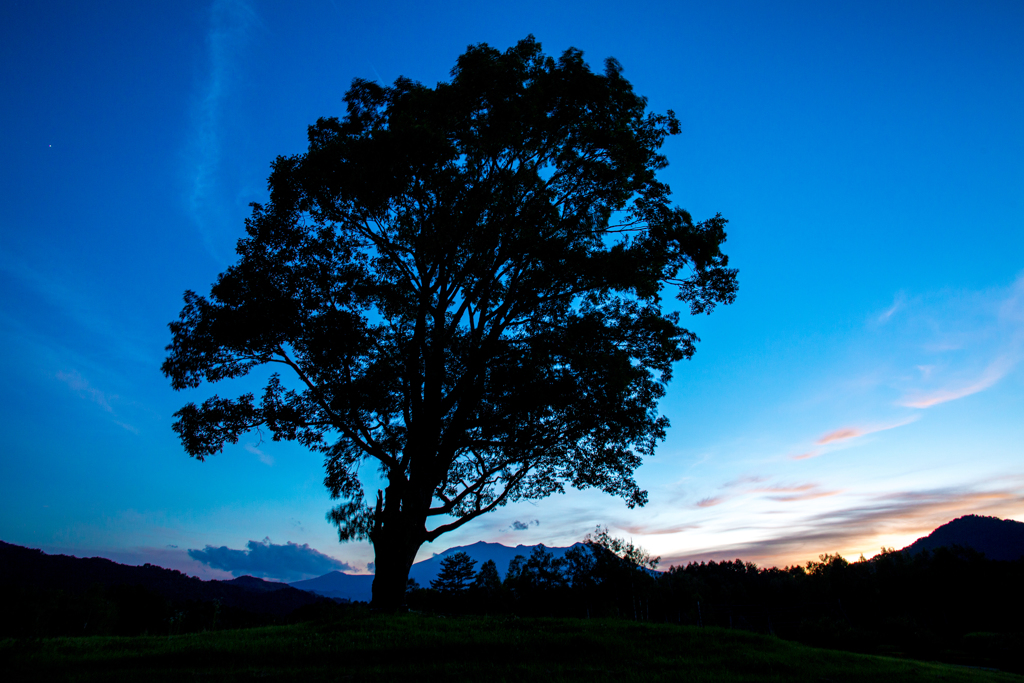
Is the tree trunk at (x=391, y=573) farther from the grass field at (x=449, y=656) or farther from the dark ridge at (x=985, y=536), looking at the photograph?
the dark ridge at (x=985, y=536)

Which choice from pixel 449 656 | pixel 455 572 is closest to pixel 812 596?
pixel 455 572

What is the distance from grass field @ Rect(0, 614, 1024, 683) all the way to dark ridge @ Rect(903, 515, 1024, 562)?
143366 millimetres

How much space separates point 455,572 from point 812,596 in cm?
5554

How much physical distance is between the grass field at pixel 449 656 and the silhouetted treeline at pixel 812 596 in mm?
22371

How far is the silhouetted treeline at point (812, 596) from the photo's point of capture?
3412cm

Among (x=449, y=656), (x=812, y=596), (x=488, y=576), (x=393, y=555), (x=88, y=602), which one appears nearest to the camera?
(x=449, y=656)

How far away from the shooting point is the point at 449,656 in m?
10.1

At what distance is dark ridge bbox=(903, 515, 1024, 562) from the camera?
436 ft

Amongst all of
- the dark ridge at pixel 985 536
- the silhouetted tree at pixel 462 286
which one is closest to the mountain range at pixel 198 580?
the dark ridge at pixel 985 536

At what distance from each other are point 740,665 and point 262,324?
1554cm

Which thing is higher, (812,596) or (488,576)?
(488,576)

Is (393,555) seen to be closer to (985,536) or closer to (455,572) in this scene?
(455,572)

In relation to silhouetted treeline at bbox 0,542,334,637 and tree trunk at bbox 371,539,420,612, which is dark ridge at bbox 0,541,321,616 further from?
tree trunk at bbox 371,539,420,612

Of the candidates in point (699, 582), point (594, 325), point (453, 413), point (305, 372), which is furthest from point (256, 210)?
point (699, 582)
